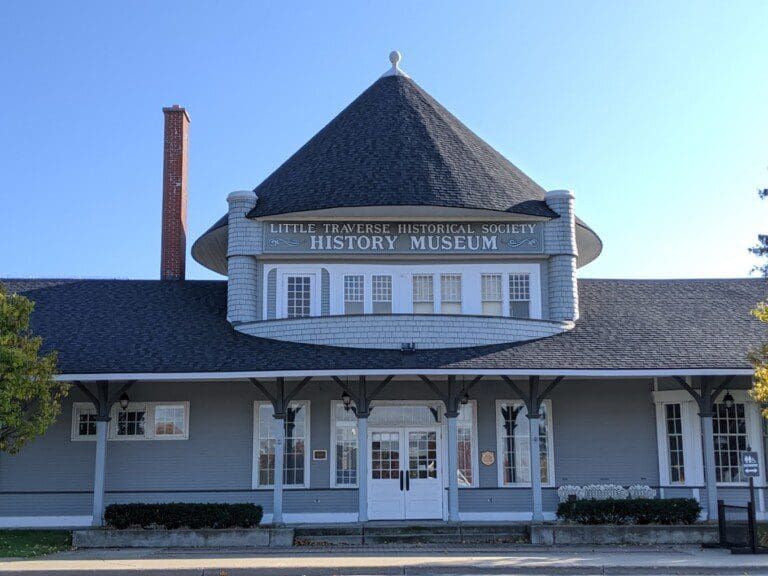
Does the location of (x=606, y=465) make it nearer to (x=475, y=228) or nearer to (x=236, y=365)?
(x=475, y=228)

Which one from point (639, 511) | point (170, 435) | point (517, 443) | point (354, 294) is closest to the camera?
point (639, 511)

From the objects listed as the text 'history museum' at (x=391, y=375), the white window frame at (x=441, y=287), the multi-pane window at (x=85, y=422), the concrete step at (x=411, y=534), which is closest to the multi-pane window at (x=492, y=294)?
the text 'history museum' at (x=391, y=375)

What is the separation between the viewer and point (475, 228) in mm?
22875

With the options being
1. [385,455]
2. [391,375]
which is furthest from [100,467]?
[391,375]

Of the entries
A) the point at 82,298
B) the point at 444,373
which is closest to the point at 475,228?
the point at 444,373

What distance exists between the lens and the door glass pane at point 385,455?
71.4 feet

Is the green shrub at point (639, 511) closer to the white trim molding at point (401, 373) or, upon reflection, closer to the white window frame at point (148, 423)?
the white trim molding at point (401, 373)

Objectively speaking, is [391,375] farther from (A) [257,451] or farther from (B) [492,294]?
(B) [492,294]

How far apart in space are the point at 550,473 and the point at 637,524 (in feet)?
9.30

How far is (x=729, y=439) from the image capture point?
2202 centimetres

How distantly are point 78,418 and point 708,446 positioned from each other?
45.7 ft

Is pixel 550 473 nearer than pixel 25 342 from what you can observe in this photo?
No

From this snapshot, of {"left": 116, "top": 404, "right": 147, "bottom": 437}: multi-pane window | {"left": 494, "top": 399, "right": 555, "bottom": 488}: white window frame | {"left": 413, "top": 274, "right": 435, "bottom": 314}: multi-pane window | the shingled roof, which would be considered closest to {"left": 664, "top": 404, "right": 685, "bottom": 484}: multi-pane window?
the shingled roof

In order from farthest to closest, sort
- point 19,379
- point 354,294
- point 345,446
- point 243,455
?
point 354,294, point 345,446, point 243,455, point 19,379
